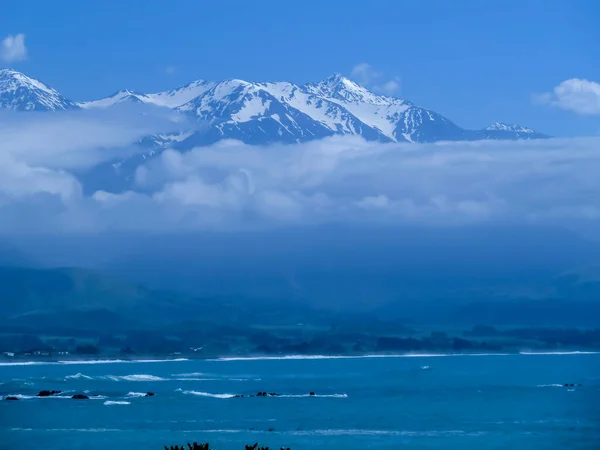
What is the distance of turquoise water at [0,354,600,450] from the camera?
220 feet

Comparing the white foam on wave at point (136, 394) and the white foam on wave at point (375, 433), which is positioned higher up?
the white foam on wave at point (136, 394)

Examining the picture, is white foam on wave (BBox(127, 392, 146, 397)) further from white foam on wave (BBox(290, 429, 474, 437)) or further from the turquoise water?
white foam on wave (BBox(290, 429, 474, 437))

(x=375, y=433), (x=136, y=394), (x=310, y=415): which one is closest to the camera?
(x=375, y=433)

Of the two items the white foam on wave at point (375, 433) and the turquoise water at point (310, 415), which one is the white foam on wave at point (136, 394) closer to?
the turquoise water at point (310, 415)

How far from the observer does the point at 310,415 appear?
83375 millimetres

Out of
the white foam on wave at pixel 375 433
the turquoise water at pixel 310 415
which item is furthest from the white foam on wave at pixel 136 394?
the white foam on wave at pixel 375 433

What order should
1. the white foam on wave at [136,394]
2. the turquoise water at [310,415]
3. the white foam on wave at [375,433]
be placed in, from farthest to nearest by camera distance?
the white foam on wave at [136,394] < the white foam on wave at [375,433] < the turquoise water at [310,415]

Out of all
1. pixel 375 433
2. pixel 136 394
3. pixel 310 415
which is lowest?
pixel 375 433

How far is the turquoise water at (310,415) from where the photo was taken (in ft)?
220

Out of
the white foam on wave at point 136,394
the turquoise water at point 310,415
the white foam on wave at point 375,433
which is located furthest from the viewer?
the white foam on wave at point 136,394

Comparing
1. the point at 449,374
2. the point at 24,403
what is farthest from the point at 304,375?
the point at 24,403


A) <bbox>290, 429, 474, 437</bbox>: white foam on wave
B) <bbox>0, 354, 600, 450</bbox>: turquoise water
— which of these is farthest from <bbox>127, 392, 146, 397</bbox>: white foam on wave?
<bbox>290, 429, 474, 437</bbox>: white foam on wave

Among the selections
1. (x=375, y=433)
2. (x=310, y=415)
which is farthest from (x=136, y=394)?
(x=375, y=433)

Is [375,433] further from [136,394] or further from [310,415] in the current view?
[136,394]
